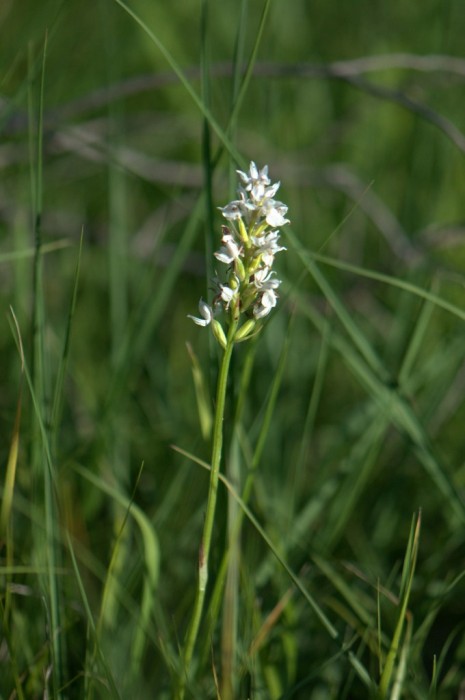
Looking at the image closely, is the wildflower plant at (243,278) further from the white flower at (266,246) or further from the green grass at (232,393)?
the green grass at (232,393)

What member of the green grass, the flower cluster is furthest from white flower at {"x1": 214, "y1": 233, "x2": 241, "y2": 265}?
the green grass

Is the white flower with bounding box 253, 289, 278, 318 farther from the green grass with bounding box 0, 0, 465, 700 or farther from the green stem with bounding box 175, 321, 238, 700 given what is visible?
the green grass with bounding box 0, 0, 465, 700

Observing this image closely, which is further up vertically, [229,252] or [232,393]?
[229,252]

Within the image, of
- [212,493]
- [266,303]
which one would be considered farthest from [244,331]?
[212,493]

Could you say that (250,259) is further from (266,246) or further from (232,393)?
(232,393)

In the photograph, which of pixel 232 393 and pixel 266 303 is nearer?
pixel 266 303

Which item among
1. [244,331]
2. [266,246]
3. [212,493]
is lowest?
[212,493]

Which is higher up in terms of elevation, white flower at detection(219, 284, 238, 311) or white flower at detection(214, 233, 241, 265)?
white flower at detection(214, 233, 241, 265)

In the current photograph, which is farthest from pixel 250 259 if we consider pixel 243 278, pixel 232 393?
pixel 232 393

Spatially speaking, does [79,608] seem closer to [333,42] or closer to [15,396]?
[15,396]
